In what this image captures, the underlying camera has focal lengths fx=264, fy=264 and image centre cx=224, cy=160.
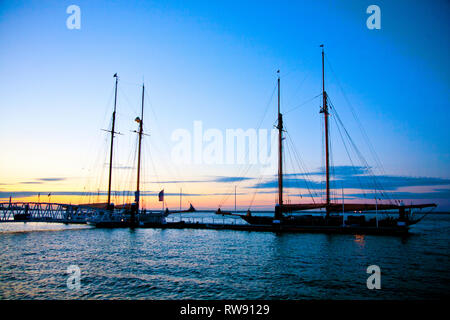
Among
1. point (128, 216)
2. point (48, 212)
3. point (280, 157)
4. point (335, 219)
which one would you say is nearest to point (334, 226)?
point (335, 219)

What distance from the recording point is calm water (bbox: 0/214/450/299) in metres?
17.6

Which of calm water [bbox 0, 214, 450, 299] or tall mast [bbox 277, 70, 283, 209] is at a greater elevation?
tall mast [bbox 277, 70, 283, 209]

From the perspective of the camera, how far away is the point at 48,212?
6488cm

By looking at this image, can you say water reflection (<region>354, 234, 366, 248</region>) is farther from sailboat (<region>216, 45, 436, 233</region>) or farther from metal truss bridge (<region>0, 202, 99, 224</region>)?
metal truss bridge (<region>0, 202, 99, 224</region>)

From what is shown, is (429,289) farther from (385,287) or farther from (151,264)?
(151,264)

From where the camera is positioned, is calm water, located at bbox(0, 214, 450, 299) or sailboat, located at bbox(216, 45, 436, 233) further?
sailboat, located at bbox(216, 45, 436, 233)

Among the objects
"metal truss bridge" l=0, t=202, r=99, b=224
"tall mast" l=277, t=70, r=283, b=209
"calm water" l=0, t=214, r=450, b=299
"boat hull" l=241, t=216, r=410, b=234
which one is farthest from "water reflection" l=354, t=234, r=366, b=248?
"metal truss bridge" l=0, t=202, r=99, b=224

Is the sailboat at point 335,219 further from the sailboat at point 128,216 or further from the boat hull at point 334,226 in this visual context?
the sailboat at point 128,216

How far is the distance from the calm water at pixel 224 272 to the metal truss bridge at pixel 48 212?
27.2 meters

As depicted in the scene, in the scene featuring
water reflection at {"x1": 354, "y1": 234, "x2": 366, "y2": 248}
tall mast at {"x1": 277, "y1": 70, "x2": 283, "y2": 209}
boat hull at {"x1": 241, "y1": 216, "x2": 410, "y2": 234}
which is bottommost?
water reflection at {"x1": 354, "y1": 234, "x2": 366, "y2": 248}

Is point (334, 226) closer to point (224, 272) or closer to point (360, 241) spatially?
point (360, 241)

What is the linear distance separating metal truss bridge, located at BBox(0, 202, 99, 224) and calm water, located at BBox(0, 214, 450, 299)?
27.2 meters

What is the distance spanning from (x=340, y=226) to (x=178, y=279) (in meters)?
41.2

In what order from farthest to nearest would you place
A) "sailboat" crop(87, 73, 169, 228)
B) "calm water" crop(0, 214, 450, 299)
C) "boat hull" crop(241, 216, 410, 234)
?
"sailboat" crop(87, 73, 169, 228), "boat hull" crop(241, 216, 410, 234), "calm water" crop(0, 214, 450, 299)
